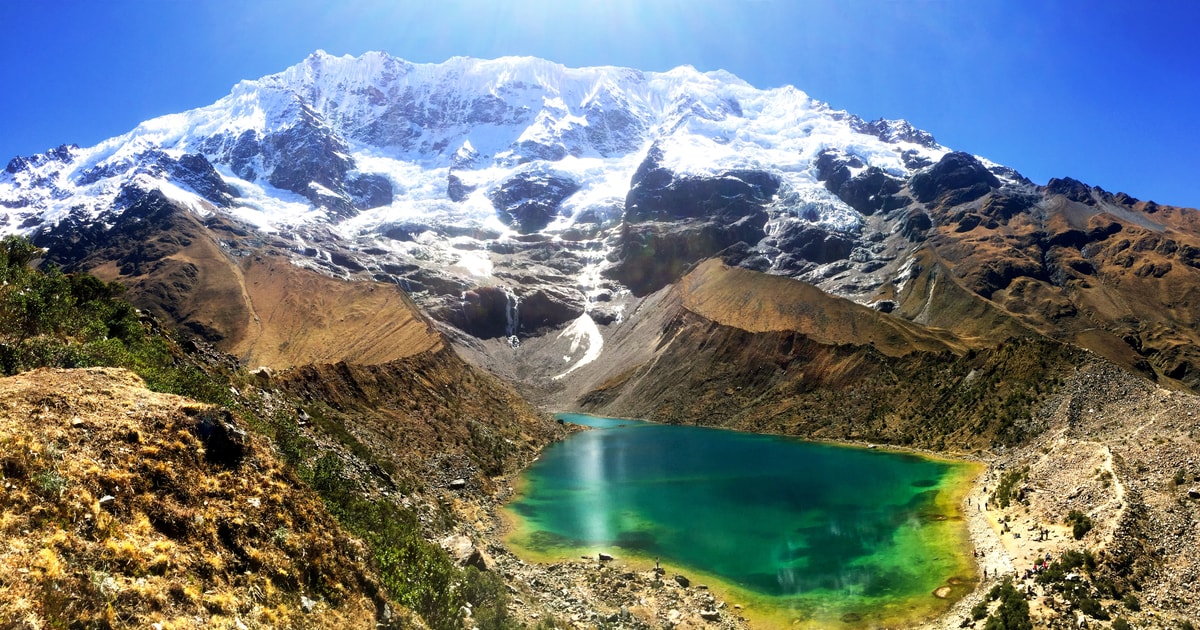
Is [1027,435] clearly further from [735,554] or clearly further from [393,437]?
[393,437]

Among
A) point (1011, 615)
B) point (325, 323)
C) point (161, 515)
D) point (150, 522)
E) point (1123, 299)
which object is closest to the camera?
point (150, 522)

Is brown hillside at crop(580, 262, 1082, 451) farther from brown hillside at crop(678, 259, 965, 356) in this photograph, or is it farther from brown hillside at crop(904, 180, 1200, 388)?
brown hillside at crop(904, 180, 1200, 388)

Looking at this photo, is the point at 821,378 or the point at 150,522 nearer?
the point at 150,522

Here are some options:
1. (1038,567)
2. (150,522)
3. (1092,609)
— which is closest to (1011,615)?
(1092,609)

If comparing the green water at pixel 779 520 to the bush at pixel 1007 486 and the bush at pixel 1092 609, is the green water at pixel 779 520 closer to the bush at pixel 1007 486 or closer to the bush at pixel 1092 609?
the bush at pixel 1007 486

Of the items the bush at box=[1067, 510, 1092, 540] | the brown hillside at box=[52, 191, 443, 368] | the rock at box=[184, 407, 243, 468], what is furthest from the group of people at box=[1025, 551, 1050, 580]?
the brown hillside at box=[52, 191, 443, 368]

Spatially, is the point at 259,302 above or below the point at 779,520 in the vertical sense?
above

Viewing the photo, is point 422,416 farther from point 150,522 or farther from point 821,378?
point 821,378

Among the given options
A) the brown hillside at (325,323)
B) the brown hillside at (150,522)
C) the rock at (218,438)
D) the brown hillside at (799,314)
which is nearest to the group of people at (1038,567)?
the brown hillside at (150,522)
